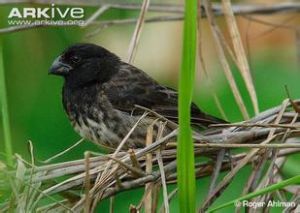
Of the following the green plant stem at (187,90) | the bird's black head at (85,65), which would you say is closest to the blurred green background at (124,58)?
the bird's black head at (85,65)

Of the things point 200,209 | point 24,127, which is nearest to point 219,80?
point 24,127

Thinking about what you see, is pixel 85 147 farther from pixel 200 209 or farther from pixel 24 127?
pixel 200 209

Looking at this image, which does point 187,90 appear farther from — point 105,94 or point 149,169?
point 105,94

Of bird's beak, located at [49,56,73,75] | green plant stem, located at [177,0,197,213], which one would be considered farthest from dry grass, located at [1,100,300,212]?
bird's beak, located at [49,56,73,75]

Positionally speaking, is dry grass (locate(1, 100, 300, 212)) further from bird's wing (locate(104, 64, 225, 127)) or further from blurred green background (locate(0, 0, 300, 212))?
bird's wing (locate(104, 64, 225, 127))

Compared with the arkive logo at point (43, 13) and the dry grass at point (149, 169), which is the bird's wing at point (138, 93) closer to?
the arkive logo at point (43, 13)
